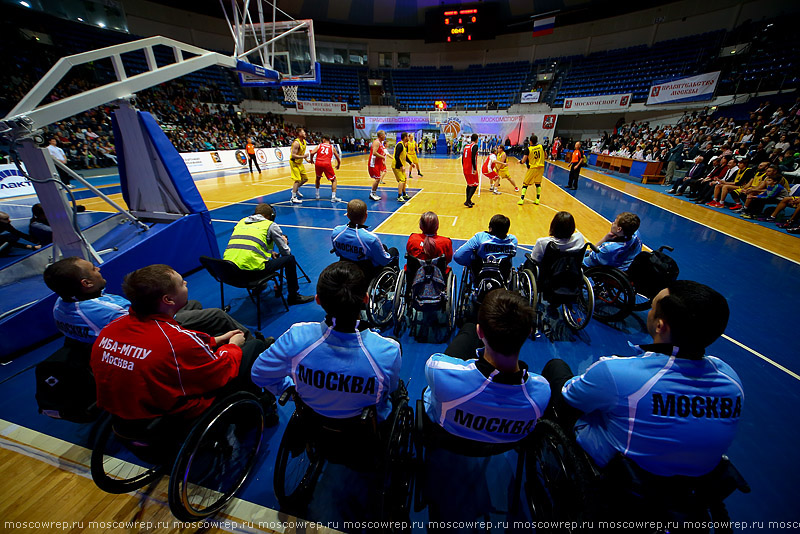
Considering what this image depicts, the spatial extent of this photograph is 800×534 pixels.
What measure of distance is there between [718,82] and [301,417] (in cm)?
2215

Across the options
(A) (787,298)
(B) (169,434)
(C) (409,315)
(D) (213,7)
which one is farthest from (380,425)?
(D) (213,7)

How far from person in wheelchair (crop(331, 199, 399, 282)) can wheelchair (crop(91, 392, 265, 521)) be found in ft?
5.33

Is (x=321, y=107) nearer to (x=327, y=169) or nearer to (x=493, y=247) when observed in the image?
(x=327, y=169)

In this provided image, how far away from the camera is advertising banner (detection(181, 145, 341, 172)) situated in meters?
13.4

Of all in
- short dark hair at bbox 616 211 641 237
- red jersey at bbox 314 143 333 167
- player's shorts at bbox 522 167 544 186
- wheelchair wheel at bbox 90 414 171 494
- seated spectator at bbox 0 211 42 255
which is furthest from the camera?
player's shorts at bbox 522 167 544 186

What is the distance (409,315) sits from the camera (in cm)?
336

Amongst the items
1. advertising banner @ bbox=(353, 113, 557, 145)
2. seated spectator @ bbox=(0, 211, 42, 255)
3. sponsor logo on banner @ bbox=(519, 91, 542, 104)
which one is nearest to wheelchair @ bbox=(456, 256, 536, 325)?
seated spectator @ bbox=(0, 211, 42, 255)

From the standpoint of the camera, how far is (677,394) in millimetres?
1132

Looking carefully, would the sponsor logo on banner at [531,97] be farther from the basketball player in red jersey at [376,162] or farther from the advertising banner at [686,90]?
the basketball player in red jersey at [376,162]

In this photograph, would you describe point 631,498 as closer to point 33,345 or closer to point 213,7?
point 33,345

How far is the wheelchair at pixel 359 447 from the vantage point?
4.42 ft

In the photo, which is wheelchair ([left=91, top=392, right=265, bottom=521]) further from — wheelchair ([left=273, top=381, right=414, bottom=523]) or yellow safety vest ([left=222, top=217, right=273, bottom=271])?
yellow safety vest ([left=222, top=217, right=273, bottom=271])

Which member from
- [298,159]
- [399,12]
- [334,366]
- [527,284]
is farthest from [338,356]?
[399,12]

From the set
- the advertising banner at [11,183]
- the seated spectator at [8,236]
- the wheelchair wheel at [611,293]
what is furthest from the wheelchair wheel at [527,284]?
the advertising banner at [11,183]
